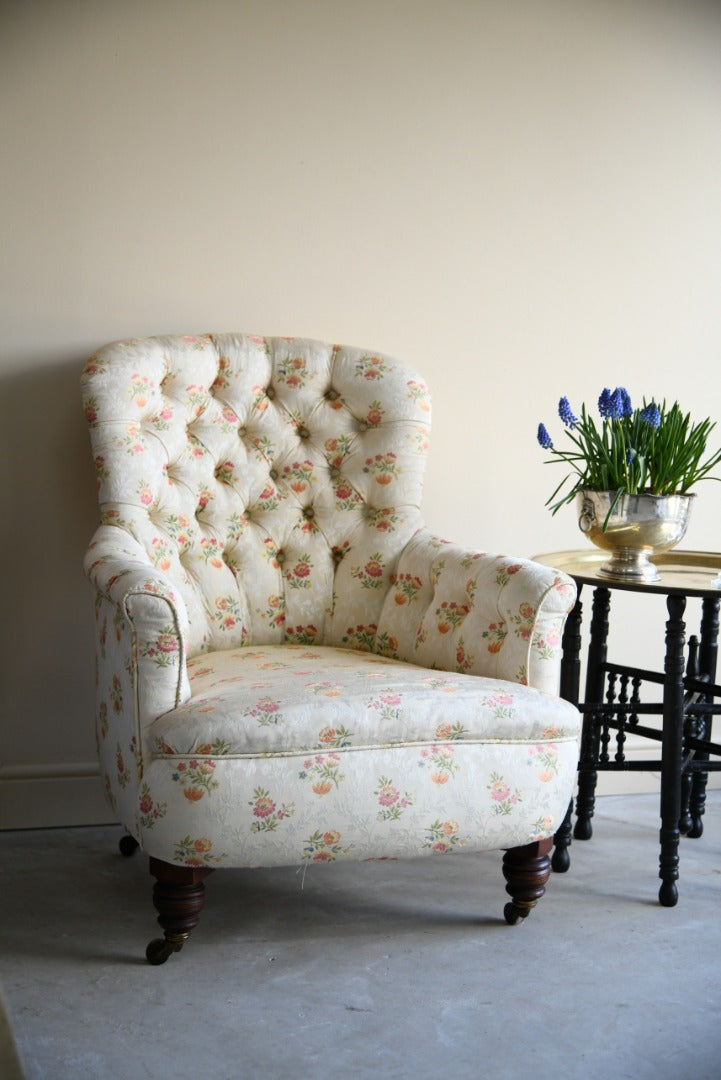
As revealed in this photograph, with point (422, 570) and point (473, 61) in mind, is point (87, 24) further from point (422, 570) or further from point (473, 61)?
point (422, 570)

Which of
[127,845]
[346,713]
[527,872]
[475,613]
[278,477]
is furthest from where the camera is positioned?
[278,477]

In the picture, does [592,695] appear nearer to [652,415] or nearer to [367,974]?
[652,415]

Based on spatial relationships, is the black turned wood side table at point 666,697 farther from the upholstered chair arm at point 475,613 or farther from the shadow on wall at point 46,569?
the shadow on wall at point 46,569

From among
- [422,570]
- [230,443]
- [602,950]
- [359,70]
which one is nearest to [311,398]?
[230,443]

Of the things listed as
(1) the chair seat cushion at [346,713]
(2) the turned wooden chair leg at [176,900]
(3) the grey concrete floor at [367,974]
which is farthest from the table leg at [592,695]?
(2) the turned wooden chair leg at [176,900]

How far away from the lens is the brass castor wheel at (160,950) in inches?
64.1

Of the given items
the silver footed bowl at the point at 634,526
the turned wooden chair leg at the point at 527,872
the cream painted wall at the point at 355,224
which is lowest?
the turned wooden chair leg at the point at 527,872

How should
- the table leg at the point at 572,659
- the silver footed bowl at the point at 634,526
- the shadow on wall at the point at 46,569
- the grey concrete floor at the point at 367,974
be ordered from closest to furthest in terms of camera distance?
the grey concrete floor at the point at 367,974
the silver footed bowl at the point at 634,526
the table leg at the point at 572,659
the shadow on wall at the point at 46,569

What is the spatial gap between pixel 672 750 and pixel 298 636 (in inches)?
30.0

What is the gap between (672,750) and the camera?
1949 mm

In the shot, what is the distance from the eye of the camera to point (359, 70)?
2340 mm

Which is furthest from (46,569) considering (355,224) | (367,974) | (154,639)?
(367,974)

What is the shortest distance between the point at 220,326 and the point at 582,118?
99cm

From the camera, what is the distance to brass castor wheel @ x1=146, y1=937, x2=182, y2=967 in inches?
64.1
